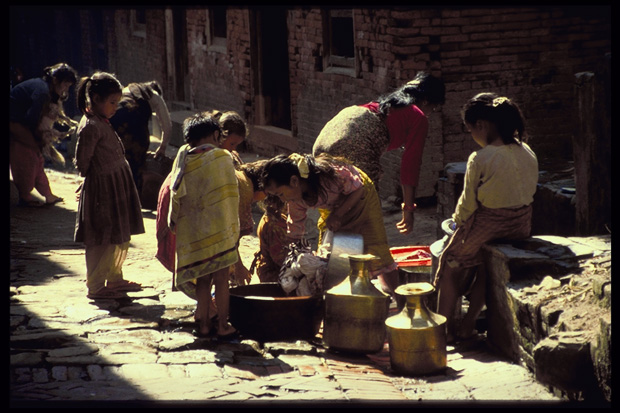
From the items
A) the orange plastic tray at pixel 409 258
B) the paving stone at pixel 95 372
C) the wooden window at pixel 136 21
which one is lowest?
the paving stone at pixel 95 372

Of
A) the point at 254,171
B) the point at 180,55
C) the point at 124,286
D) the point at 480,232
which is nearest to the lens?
the point at 480,232

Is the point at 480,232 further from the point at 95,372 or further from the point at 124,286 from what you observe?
the point at 124,286

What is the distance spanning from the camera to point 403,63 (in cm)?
963

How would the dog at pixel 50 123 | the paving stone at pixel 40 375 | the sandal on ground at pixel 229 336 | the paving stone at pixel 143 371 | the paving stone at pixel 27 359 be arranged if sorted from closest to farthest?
the paving stone at pixel 40 375
the paving stone at pixel 143 371
the paving stone at pixel 27 359
the sandal on ground at pixel 229 336
the dog at pixel 50 123

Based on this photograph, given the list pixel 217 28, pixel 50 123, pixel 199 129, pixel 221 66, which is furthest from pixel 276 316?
pixel 217 28

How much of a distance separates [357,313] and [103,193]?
88.6 inches

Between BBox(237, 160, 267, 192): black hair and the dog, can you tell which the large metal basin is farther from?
the dog

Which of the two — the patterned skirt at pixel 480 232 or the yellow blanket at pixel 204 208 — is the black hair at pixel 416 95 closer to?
the patterned skirt at pixel 480 232

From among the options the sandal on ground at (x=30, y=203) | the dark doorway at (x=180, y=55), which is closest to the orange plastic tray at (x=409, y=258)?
the sandal on ground at (x=30, y=203)

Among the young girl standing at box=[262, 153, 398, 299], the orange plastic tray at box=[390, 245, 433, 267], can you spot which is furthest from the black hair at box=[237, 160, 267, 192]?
the orange plastic tray at box=[390, 245, 433, 267]

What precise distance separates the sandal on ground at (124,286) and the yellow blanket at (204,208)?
Answer: 1.42 metres

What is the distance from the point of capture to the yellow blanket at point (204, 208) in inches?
217

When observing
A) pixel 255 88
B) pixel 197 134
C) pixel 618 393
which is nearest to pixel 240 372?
pixel 197 134

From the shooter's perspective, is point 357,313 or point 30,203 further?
point 30,203
